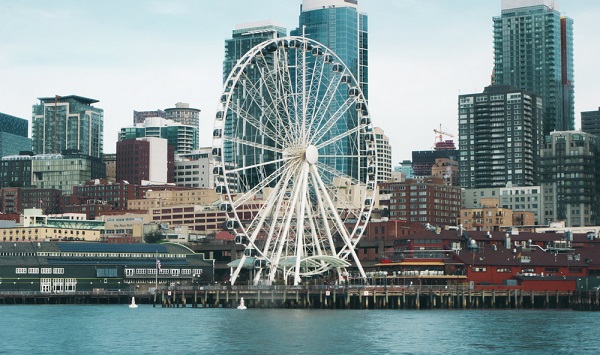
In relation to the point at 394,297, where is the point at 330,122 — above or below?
above

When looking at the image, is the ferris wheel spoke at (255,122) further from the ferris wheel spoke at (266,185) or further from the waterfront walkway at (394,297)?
the waterfront walkway at (394,297)

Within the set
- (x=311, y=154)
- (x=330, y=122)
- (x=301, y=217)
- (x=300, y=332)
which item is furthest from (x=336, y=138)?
(x=300, y=332)

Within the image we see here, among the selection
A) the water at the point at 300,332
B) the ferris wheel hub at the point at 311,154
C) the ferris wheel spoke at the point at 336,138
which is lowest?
the water at the point at 300,332

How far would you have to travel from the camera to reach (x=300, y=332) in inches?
5172

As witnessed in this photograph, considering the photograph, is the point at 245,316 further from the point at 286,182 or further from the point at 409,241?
the point at 409,241

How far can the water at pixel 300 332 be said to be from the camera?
387ft

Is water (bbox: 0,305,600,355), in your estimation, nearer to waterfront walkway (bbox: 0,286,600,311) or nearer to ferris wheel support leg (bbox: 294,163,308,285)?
waterfront walkway (bbox: 0,286,600,311)

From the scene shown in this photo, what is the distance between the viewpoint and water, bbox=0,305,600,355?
11806cm

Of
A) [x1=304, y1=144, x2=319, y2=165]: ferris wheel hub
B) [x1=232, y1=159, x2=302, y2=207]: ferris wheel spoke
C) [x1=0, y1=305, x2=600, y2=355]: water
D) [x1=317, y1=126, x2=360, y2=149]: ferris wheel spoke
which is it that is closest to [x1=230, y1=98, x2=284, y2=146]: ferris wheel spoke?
[x1=232, y1=159, x2=302, y2=207]: ferris wheel spoke

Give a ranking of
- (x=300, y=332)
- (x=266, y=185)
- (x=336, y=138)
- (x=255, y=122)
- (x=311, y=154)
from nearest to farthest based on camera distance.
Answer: (x=300, y=332), (x=311, y=154), (x=266, y=185), (x=255, y=122), (x=336, y=138)

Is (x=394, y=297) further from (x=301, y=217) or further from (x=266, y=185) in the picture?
(x=266, y=185)

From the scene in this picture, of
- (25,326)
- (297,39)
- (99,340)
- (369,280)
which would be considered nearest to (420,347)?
(99,340)

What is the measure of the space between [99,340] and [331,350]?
26391mm

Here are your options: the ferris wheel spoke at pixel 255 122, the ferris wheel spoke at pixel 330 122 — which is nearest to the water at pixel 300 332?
the ferris wheel spoke at pixel 255 122
